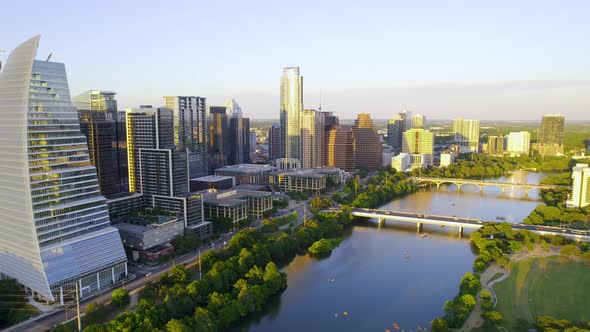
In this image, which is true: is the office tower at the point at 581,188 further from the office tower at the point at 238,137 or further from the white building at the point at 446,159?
the office tower at the point at 238,137

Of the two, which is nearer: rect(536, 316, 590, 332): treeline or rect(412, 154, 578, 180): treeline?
rect(536, 316, 590, 332): treeline

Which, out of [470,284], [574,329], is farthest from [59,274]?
[574,329]

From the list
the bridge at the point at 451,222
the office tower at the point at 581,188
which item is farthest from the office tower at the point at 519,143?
the bridge at the point at 451,222

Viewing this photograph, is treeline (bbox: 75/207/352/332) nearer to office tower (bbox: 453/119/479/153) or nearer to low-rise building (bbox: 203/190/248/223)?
low-rise building (bbox: 203/190/248/223)

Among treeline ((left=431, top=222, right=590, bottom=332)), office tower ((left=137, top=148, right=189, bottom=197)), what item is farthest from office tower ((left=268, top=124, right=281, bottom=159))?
treeline ((left=431, top=222, right=590, bottom=332))

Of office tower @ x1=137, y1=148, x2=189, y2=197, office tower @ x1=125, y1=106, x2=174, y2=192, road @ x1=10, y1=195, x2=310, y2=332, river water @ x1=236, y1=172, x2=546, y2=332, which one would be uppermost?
office tower @ x1=125, y1=106, x2=174, y2=192

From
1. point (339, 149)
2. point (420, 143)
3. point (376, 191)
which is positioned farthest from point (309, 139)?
point (420, 143)
